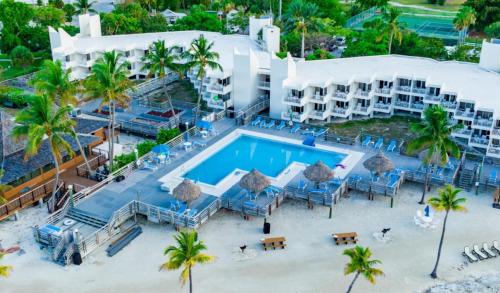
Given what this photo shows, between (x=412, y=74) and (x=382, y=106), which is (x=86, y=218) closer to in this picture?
(x=382, y=106)

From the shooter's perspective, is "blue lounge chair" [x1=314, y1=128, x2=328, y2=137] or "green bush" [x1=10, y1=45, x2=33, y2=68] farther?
"green bush" [x1=10, y1=45, x2=33, y2=68]

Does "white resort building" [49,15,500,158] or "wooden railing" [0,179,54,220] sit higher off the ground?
"white resort building" [49,15,500,158]

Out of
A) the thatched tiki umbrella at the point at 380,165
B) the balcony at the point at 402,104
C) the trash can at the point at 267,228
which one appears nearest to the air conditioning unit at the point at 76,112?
the trash can at the point at 267,228

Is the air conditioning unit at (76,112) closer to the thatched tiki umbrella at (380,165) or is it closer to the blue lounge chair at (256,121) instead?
the blue lounge chair at (256,121)

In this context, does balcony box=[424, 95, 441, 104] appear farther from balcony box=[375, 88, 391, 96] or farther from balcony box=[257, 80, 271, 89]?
balcony box=[257, 80, 271, 89]

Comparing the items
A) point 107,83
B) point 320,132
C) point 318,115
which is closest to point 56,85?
point 107,83

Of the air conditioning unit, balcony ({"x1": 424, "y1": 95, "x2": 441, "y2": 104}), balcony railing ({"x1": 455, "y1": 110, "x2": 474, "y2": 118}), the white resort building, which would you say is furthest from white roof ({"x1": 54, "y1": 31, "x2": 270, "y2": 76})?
balcony railing ({"x1": 455, "y1": 110, "x2": 474, "y2": 118})
